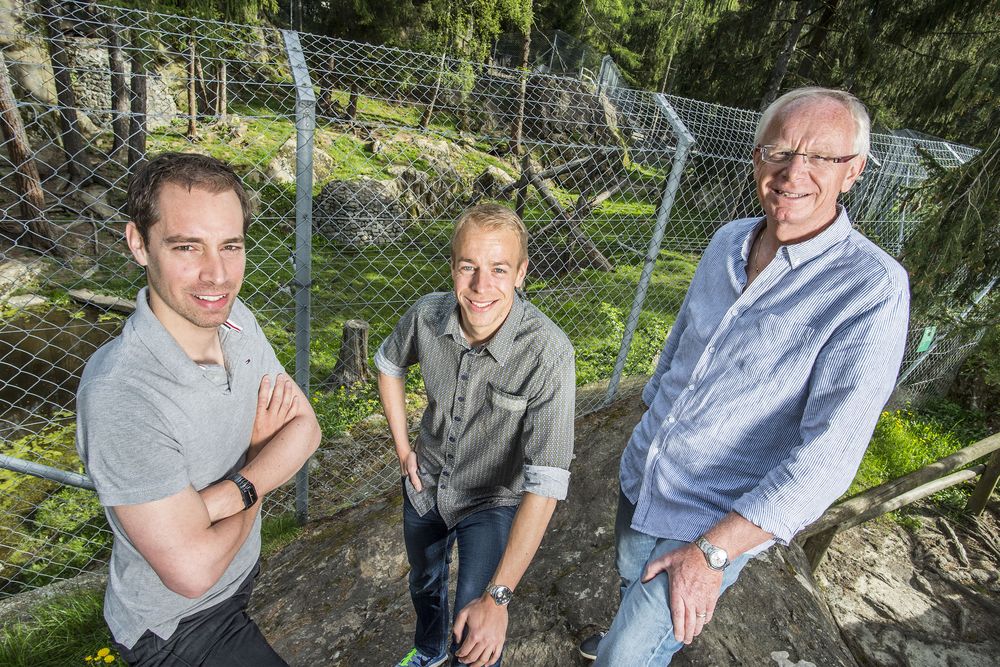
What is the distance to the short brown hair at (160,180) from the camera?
130 centimetres

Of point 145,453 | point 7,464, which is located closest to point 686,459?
point 145,453

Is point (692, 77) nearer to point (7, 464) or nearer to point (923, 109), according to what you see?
point (923, 109)

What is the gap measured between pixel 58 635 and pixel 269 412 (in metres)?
1.75

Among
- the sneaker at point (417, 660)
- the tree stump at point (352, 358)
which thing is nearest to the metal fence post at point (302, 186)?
the sneaker at point (417, 660)

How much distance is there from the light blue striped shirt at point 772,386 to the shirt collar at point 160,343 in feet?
4.72

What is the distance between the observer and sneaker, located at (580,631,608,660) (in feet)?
7.33

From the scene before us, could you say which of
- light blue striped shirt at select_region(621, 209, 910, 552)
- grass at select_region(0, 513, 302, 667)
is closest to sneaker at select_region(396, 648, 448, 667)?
light blue striped shirt at select_region(621, 209, 910, 552)

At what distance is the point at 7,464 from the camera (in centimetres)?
203

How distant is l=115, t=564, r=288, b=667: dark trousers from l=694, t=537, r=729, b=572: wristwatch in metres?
1.29

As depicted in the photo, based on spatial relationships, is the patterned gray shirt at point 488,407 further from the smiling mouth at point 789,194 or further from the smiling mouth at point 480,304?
the smiling mouth at point 789,194

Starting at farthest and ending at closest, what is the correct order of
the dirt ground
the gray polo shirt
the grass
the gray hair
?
1. the dirt ground
2. the grass
3. the gray hair
4. the gray polo shirt

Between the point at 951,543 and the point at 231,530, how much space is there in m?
6.42

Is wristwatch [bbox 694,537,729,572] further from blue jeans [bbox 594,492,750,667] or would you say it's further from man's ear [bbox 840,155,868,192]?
man's ear [bbox 840,155,868,192]

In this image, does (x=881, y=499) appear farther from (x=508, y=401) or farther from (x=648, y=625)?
(x=508, y=401)
